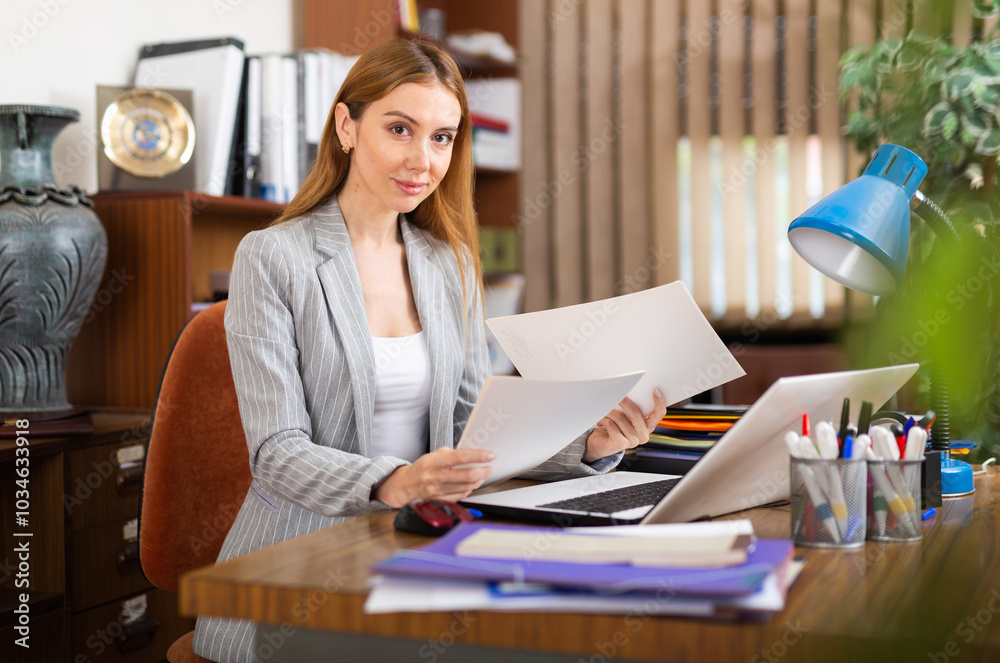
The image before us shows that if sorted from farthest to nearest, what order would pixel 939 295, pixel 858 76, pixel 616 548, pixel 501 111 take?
pixel 501 111 < pixel 858 76 < pixel 616 548 < pixel 939 295

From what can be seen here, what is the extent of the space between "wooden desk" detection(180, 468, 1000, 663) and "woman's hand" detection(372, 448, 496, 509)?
0.35 ft

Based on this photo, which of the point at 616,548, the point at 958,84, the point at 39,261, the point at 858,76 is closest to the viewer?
the point at 616,548

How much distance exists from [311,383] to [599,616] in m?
0.75

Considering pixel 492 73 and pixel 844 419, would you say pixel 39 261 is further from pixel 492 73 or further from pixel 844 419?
pixel 492 73

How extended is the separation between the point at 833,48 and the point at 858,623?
124 inches

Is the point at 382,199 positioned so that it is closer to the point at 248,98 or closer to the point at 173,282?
the point at 173,282

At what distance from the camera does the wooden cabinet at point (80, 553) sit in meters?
1.57

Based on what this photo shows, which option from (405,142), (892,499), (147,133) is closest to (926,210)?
(892,499)

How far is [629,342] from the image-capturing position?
1091mm

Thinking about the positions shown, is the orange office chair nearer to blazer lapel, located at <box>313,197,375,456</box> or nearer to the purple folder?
blazer lapel, located at <box>313,197,375,456</box>

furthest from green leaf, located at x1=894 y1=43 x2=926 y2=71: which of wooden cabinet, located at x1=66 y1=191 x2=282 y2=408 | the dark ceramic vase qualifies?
wooden cabinet, located at x1=66 y1=191 x2=282 y2=408

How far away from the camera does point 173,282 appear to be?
1979 millimetres

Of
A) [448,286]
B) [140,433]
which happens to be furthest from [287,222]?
[140,433]

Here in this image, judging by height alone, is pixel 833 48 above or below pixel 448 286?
above
